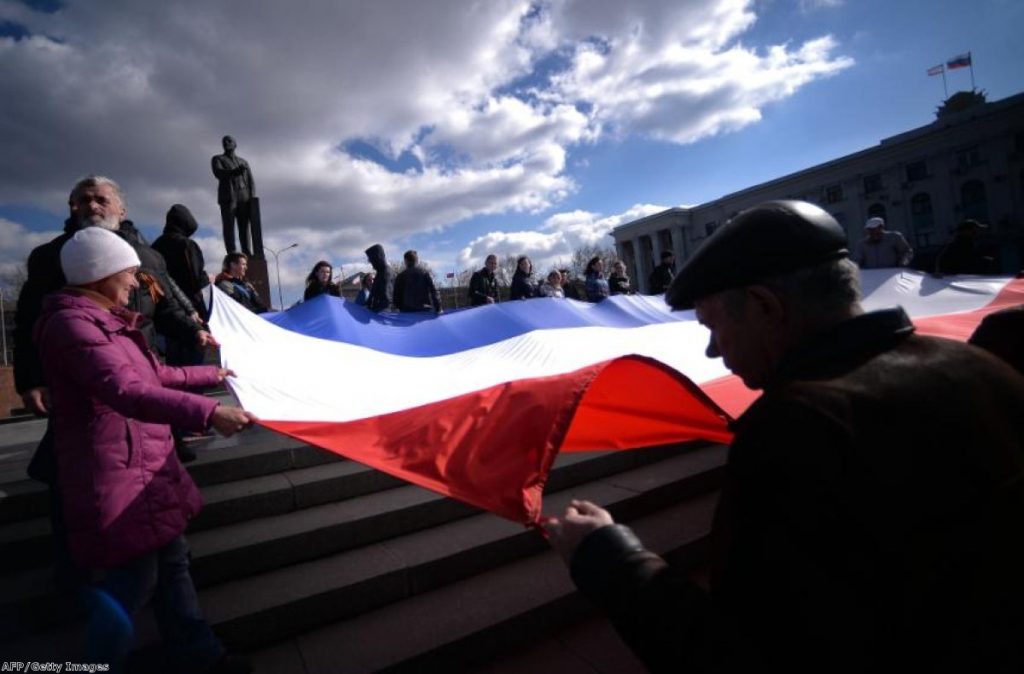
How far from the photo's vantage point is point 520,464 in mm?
1662

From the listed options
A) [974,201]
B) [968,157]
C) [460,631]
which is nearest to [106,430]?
[460,631]

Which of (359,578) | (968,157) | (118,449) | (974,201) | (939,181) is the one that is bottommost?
(359,578)

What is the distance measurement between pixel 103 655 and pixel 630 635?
1.97 meters

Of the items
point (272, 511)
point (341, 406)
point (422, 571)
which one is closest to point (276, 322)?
point (272, 511)

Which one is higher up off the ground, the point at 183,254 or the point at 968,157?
the point at 968,157

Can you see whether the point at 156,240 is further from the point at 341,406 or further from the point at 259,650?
the point at 259,650

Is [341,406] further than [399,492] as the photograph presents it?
No

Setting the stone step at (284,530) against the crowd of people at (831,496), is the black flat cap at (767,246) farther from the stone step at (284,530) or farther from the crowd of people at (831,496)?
the stone step at (284,530)

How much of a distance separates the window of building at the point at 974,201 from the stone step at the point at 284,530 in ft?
181

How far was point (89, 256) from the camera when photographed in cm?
205

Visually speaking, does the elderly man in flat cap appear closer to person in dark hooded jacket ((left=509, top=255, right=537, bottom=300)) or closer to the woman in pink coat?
the woman in pink coat

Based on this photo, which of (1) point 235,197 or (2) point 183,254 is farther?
(1) point 235,197

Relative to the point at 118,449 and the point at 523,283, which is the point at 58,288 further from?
the point at 523,283

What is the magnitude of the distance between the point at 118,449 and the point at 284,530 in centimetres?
151
